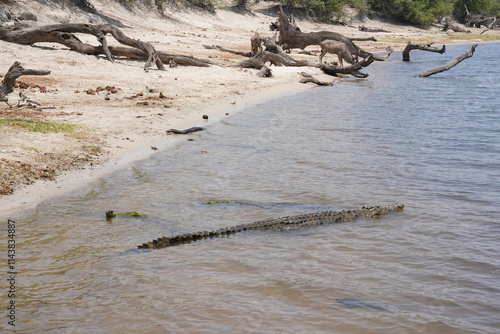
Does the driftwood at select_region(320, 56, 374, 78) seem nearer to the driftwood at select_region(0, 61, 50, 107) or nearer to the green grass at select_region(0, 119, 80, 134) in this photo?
the driftwood at select_region(0, 61, 50, 107)

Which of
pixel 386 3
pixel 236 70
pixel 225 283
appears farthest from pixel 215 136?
pixel 386 3

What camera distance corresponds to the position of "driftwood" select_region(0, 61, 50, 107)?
10.0 metres

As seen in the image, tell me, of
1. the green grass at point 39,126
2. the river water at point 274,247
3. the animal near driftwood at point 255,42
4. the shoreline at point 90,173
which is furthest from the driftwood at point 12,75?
the animal near driftwood at point 255,42

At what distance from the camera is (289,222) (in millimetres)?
5969

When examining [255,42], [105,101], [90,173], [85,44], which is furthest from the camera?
[255,42]

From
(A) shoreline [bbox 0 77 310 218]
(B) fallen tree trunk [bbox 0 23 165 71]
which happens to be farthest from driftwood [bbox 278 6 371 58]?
(A) shoreline [bbox 0 77 310 218]

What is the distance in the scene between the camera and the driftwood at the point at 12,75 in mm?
10048

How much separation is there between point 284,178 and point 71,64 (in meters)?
11.2


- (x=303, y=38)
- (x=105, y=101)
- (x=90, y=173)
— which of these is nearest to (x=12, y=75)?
(x=105, y=101)

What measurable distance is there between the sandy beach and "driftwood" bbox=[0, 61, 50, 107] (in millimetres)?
466

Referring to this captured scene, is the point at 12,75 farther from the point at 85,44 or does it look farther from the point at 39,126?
the point at 85,44

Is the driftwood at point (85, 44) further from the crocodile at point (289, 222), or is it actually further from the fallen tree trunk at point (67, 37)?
the crocodile at point (289, 222)

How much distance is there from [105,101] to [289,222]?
8397mm

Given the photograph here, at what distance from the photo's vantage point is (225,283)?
4.62m
